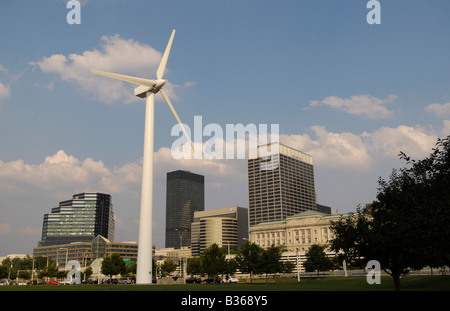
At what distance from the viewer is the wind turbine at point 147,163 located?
55.9 meters

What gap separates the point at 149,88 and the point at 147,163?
12234mm

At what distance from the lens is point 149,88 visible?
63000 mm

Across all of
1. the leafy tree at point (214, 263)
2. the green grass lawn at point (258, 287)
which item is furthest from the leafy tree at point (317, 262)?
the green grass lawn at point (258, 287)

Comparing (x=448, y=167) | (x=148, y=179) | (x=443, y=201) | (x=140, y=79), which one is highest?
(x=140, y=79)

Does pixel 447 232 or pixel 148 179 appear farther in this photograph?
pixel 148 179

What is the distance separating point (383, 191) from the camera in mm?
43188

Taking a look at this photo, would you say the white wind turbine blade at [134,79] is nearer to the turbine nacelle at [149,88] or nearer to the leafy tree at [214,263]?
the turbine nacelle at [149,88]

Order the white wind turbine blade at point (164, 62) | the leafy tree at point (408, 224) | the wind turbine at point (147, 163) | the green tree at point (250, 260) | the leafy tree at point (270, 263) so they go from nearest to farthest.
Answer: the leafy tree at point (408, 224)
the wind turbine at point (147, 163)
the white wind turbine blade at point (164, 62)
the leafy tree at point (270, 263)
the green tree at point (250, 260)
